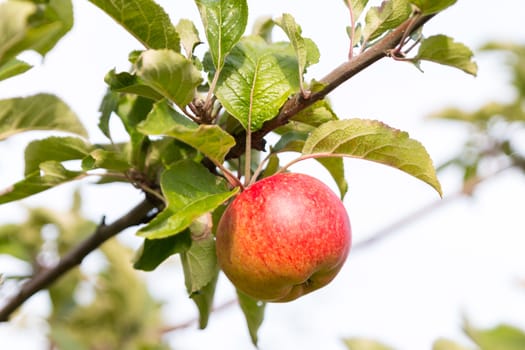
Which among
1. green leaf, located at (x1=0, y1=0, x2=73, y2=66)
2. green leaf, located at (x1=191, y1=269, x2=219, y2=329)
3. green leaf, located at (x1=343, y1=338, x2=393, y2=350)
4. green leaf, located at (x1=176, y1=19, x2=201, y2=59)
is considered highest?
green leaf, located at (x1=0, y1=0, x2=73, y2=66)

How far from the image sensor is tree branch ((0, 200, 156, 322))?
1.69 meters

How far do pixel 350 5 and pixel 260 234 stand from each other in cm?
54

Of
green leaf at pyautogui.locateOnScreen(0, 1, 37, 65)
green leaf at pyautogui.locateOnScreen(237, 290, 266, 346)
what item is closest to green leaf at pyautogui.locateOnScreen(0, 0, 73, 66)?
green leaf at pyautogui.locateOnScreen(0, 1, 37, 65)

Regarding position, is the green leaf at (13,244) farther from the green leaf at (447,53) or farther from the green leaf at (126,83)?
the green leaf at (447,53)

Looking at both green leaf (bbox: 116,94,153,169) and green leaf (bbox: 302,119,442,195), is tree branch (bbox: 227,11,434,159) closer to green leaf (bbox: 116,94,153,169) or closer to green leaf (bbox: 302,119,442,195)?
green leaf (bbox: 302,119,442,195)

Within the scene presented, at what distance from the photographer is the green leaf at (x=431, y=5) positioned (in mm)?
1314

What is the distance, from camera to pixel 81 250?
1.80 metres

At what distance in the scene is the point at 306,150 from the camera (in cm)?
155

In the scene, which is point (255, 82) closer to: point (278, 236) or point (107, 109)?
point (278, 236)

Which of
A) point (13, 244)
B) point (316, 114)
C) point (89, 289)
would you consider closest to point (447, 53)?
point (316, 114)

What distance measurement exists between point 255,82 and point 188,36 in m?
0.21

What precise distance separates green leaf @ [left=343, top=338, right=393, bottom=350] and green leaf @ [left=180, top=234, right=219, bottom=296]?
0.70m

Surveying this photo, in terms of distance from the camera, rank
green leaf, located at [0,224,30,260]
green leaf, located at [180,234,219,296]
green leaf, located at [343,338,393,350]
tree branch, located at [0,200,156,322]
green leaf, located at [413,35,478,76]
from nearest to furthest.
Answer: green leaf, located at [413,35,478,76], green leaf, located at [180,234,219,296], tree branch, located at [0,200,156,322], green leaf, located at [343,338,393,350], green leaf, located at [0,224,30,260]

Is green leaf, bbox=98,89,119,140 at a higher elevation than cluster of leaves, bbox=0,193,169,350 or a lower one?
higher
